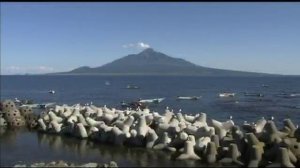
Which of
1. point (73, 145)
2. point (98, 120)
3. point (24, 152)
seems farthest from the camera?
point (98, 120)

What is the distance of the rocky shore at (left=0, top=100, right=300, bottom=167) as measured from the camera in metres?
23.6

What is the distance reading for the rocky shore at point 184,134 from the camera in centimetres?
2361

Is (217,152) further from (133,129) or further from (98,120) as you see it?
(98,120)

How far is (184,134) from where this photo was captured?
26422 millimetres

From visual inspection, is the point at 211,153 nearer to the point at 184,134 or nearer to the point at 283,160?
the point at 184,134

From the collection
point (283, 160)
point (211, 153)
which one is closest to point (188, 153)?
point (211, 153)

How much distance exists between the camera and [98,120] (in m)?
33.2

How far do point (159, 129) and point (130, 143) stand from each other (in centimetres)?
181

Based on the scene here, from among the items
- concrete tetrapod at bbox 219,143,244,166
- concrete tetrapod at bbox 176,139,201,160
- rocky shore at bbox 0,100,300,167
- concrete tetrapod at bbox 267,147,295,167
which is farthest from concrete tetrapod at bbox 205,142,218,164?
concrete tetrapod at bbox 267,147,295,167

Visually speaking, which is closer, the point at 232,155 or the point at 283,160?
the point at 283,160

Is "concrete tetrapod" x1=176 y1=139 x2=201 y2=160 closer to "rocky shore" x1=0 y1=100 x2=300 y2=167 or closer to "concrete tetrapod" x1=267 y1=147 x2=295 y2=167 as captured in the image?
"rocky shore" x1=0 y1=100 x2=300 y2=167

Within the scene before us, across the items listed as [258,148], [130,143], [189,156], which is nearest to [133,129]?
[130,143]

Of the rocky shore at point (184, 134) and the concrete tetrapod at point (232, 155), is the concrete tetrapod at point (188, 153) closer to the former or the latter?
the rocky shore at point (184, 134)

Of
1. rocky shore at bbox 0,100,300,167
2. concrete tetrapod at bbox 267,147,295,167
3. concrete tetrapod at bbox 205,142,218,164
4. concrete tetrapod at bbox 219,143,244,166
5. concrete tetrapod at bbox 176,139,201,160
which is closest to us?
concrete tetrapod at bbox 267,147,295,167
